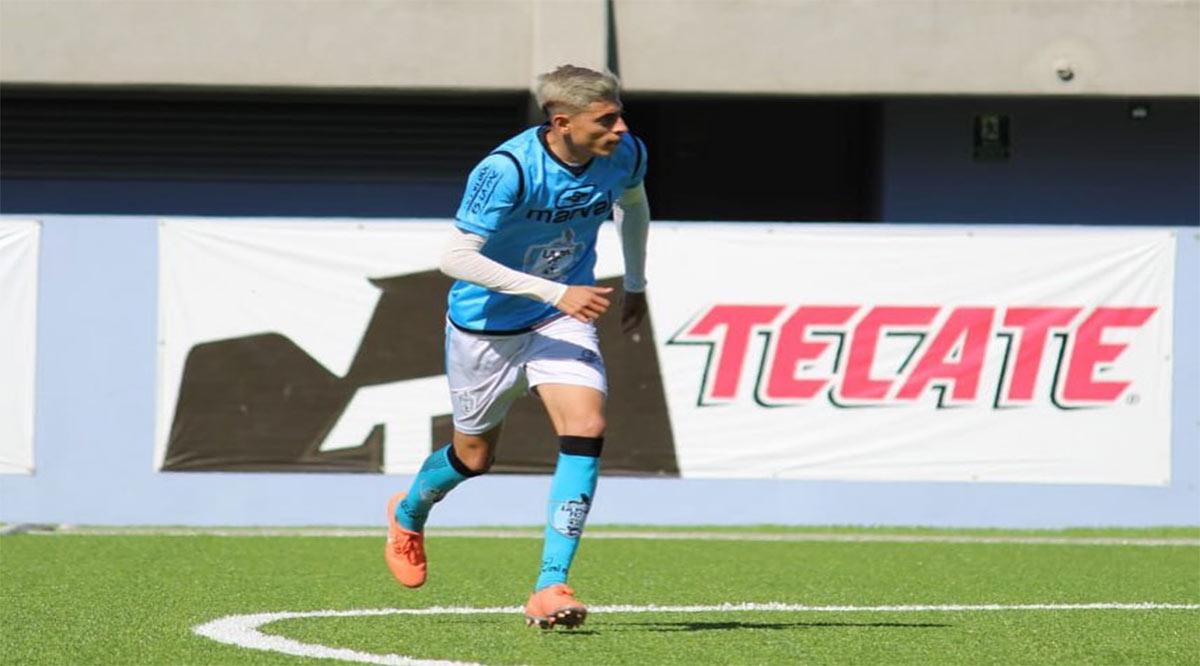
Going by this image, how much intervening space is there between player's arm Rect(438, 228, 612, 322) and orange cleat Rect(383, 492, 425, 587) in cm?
130

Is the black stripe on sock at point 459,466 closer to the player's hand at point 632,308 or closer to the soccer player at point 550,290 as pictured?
the soccer player at point 550,290

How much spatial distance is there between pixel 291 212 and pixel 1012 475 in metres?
7.62

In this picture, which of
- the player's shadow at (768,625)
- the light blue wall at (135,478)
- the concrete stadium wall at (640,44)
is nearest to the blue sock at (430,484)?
the player's shadow at (768,625)

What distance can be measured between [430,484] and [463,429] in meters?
0.31

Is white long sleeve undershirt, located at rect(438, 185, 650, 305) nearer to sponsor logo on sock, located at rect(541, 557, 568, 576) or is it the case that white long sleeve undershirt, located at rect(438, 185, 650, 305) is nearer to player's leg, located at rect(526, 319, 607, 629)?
player's leg, located at rect(526, 319, 607, 629)

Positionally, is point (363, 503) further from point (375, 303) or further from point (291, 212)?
point (291, 212)

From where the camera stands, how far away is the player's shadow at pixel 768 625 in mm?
7129

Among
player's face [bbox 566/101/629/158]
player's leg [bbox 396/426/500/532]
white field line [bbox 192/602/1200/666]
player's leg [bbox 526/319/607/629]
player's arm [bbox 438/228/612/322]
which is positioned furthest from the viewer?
player's leg [bbox 396/426/500/532]

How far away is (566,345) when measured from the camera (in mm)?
7160

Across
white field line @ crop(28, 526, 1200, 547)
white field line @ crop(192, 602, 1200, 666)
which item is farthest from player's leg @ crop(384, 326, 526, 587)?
white field line @ crop(28, 526, 1200, 547)

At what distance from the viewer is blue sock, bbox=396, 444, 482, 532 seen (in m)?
7.61

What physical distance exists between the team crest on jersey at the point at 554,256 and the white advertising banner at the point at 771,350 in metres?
6.10

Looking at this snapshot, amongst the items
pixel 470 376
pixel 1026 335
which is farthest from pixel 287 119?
pixel 470 376

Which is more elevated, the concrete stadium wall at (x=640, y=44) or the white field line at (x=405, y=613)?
the concrete stadium wall at (x=640, y=44)
